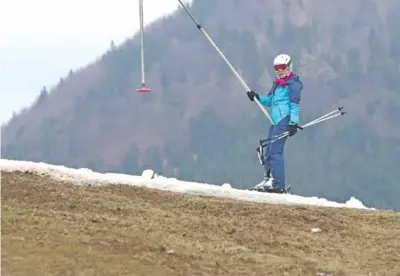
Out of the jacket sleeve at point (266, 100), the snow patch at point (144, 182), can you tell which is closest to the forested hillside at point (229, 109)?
the jacket sleeve at point (266, 100)

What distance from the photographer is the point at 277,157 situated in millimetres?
14398

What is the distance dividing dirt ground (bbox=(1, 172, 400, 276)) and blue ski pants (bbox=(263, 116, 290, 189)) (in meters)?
2.24

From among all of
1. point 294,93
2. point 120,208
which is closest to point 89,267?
point 120,208

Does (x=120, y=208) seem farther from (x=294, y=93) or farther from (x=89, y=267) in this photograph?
(x=294, y=93)

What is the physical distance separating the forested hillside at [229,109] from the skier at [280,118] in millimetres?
121260

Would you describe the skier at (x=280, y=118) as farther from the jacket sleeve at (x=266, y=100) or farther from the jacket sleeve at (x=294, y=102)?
the jacket sleeve at (x=266, y=100)

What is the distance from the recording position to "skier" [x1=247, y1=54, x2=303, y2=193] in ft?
47.2

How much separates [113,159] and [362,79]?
4664 cm

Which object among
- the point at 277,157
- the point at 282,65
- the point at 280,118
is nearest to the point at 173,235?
the point at 277,157

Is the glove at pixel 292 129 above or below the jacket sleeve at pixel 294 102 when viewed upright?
below

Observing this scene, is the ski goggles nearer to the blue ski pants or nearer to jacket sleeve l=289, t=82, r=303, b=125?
jacket sleeve l=289, t=82, r=303, b=125

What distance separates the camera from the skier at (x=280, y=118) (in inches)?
566

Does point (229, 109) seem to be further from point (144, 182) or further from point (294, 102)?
point (144, 182)

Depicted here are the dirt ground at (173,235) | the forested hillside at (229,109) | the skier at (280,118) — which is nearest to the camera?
the dirt ground at (173,235)
